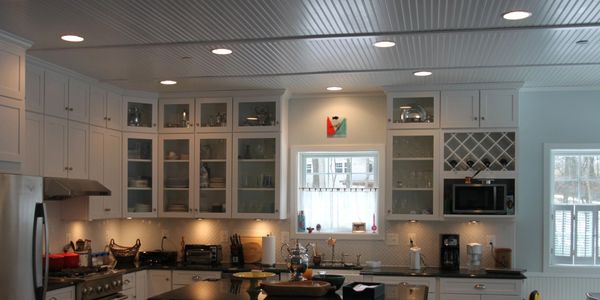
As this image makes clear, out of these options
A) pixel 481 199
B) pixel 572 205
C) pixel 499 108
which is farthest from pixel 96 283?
pixel 572 205

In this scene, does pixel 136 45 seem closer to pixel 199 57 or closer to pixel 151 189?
pixel 199 57

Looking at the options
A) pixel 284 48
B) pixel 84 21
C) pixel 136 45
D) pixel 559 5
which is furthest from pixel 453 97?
pixel 84 21

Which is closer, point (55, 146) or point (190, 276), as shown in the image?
point (55, 146)

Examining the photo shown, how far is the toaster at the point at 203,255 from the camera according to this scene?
7195mm

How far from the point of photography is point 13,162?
481 cm

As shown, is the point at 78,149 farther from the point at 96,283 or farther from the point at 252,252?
the point at 252,252

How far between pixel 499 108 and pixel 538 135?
23.6 inches

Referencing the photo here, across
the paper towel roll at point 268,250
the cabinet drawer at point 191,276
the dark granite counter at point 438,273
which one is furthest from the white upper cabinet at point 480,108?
the cabinet drawer at point 191,276

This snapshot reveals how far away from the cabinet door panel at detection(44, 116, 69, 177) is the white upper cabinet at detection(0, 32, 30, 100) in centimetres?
83

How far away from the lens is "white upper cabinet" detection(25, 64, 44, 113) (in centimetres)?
544

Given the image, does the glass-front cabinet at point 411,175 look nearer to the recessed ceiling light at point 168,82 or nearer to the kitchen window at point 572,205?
the kitchen window at point 572,205

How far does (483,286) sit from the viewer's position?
250 inches

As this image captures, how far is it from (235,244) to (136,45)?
2.99 m

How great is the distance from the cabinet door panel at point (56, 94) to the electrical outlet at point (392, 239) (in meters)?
3.46
